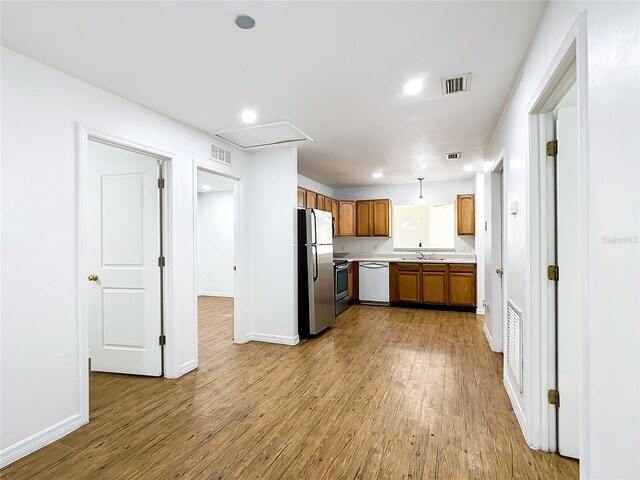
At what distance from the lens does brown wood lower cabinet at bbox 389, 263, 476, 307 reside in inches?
236

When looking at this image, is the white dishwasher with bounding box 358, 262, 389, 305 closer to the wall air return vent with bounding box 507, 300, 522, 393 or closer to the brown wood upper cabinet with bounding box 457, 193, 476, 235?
the brown wood upper cabinet with bounding box 457, 193, 476, 235

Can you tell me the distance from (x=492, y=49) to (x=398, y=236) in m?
5.36

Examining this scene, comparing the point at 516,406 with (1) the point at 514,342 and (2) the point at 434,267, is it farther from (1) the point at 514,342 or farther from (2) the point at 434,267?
(2) the point at 434,267

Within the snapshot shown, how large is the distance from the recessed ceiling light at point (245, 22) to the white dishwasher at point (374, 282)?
17.6ft

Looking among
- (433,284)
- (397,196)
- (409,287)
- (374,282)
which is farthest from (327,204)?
(433,284)

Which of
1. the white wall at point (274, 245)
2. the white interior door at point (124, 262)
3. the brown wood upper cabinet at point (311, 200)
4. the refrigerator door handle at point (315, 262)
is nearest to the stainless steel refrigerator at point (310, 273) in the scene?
the refrigerator door handle at point (315, 262)

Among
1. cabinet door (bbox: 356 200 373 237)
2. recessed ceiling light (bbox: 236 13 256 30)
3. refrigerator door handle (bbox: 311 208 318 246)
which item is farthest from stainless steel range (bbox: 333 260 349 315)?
recessed ceiling light (bbox: 236 13 256 30)

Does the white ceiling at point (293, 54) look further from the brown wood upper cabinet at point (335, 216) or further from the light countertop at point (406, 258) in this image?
the brown wood upper cabinet at point (335, 216)

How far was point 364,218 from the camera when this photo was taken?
7.25m

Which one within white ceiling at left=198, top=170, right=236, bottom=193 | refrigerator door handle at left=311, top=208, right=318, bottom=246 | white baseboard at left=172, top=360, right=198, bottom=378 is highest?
white ceiling at left=198, top=170, right=236, bottom=193

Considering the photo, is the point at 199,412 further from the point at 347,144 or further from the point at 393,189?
the point at 393,189

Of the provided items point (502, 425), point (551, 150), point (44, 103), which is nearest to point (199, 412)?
point (502, 425)

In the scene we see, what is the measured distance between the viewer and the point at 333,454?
2.09 meters

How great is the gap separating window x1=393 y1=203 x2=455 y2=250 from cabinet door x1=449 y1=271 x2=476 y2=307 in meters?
0.94
